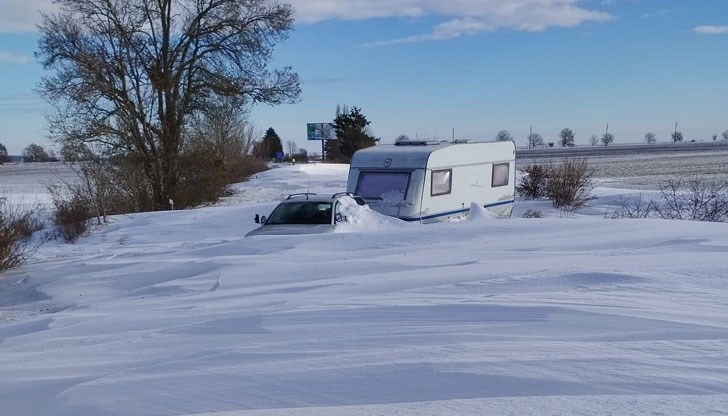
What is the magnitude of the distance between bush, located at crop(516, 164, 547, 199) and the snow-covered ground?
60.8 feet

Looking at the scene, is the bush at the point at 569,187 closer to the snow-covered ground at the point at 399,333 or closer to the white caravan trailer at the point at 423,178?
the white caravan trailer at the point at 423,178

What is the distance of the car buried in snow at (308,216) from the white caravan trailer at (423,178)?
2.71 metres

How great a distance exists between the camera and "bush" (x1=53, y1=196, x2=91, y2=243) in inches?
755

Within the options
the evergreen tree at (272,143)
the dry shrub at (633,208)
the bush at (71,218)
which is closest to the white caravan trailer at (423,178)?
the dry shrub at (633,208)

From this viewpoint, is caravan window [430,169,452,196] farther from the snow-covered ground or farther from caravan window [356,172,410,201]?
the snow-covered ground

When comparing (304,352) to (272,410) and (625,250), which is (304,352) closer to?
(272,410)

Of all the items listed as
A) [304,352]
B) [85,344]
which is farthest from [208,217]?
[304,352]

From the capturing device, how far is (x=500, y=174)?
19.3 metres

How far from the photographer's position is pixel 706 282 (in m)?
5.84

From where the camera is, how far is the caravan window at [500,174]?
62.3ft

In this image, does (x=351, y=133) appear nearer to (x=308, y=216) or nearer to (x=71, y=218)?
(x=71, y=218)

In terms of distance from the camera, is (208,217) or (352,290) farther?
(208,217)

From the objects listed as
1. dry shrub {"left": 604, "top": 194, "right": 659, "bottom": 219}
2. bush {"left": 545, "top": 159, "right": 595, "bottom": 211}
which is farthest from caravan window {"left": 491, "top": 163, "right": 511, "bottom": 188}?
bush {"left": 545, "top": 159, "right": 595, "bottom": 211}

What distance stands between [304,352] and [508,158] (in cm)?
1630
